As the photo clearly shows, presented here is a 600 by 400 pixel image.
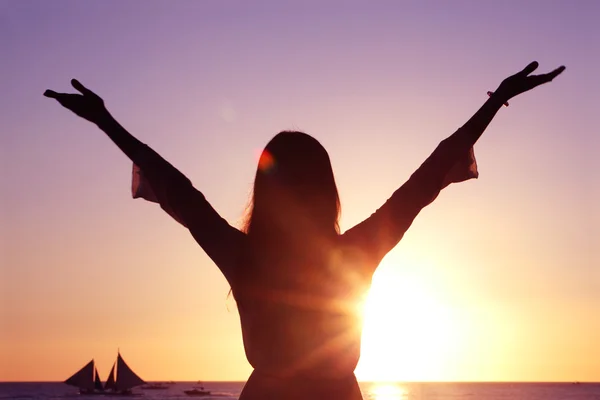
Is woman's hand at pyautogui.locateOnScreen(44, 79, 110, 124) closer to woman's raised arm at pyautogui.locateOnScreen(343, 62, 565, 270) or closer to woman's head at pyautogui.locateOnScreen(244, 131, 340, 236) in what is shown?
woman's head at pyautogui.locateOnScreen(244, 131, 340, 236)

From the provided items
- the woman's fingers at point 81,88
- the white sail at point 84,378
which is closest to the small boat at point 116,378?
the white sail at point 84,378

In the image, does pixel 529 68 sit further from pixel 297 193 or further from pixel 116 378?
pixel 116 378

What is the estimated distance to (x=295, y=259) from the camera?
2.39m

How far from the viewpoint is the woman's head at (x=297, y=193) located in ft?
7.91

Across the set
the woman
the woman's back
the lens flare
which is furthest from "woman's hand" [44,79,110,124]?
the woman's back

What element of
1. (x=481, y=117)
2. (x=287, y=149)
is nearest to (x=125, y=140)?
(x=287, y=149)

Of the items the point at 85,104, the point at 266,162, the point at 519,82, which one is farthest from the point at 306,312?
the point at 519,82

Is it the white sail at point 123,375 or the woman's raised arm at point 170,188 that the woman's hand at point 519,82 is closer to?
the woman's raised arm at point 170,188

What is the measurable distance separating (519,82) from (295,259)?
3.27 feet

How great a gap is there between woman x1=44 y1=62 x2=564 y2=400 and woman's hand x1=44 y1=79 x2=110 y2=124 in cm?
20

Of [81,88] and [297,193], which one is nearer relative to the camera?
[297,193]

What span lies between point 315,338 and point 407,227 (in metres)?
0.46

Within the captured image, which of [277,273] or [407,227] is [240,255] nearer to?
[277,273]

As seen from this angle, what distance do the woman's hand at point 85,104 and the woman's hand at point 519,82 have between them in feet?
4.21
